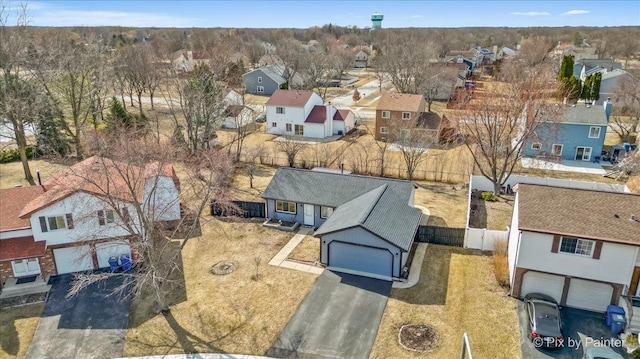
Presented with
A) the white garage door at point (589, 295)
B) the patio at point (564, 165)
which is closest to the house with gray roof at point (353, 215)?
the white garage door at point (589, 295)

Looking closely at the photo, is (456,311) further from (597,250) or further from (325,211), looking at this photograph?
(325,211)

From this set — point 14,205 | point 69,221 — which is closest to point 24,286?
point 69,221

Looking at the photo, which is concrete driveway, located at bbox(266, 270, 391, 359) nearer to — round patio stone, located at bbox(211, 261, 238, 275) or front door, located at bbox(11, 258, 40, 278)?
round patio stone, located at bbox(211, 261, 238, 275)

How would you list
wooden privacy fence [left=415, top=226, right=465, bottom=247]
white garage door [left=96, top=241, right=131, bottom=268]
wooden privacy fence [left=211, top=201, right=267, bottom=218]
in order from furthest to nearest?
wooden privacy fence [left=211, top=201, right=267, bottom=218]
wooden privacy fence [left=415, top=226, right=465, bottom=247]
white garage door [left=96, top=241, right=131, bottom=268]

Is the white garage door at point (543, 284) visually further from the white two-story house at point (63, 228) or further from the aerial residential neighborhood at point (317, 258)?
the white two-story house at point (63, 228)

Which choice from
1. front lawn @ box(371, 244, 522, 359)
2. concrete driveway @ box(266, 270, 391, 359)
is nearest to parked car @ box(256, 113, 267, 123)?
concrete driveway @ box(266, 270, 391, 359)
